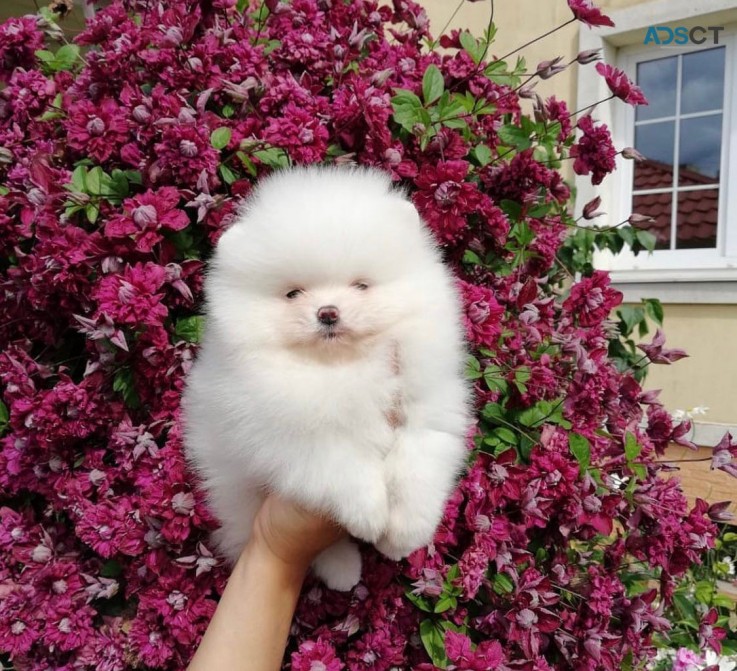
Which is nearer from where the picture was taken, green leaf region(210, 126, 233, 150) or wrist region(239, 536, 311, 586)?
wrist region(239, 536, 311, 586)

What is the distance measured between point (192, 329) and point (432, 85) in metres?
0.84

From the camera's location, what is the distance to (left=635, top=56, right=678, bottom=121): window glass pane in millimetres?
5152

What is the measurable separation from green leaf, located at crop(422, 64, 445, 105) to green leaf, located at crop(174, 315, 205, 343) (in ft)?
2.55

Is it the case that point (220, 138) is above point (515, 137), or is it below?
above

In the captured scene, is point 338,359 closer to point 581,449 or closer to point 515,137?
point 581,449

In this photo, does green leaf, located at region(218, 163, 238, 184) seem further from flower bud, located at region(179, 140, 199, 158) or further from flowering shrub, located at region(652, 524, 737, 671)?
flowering shrub, located at region(652, 524, 737, 671)

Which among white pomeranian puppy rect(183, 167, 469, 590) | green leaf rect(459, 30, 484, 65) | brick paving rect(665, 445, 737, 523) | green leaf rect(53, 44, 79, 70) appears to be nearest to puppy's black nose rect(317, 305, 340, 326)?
white pomeranian puppy rect(183, 167, 469, 590)

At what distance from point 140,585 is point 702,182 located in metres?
5.36

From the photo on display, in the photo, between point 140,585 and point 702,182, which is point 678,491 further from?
point 702,182

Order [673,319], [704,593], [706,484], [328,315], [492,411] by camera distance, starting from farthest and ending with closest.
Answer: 1. [673,319]
2. [706,484]
3. [704,593]
4. [492,411]
5. [328,315]

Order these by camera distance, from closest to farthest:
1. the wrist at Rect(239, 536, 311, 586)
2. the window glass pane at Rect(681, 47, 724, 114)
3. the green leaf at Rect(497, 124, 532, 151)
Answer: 1. the wrist at Rect(239, 536, 311, 586)
2. the green leaf at Rect(497, 124, 532, 151)
3. the window glass pane at Rect(681, 47, 724, 114)

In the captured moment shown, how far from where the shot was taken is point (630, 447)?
150 centimetres

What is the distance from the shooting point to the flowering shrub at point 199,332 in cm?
133

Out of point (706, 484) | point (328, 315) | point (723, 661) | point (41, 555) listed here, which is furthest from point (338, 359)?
point (706, 484)
